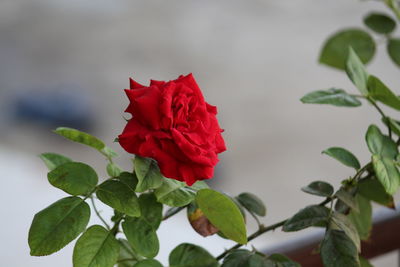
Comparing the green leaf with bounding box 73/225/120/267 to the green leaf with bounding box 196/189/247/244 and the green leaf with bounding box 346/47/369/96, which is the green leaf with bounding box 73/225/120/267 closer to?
the green leaf with bounding box 196/189/247/244

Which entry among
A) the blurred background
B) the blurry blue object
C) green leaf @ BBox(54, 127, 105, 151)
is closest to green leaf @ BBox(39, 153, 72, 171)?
green leaf @ BBox(54, 127, 105, 151)

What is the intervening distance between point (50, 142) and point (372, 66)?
1.65 metres

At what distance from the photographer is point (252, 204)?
0.52 meters

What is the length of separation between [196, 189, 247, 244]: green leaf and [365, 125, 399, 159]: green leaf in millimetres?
117

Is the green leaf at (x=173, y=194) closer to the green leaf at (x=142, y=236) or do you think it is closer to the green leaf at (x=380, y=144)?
the green leaf at (x=142, y=236)

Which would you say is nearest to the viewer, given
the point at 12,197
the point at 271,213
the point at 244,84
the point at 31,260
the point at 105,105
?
the point at 31,260

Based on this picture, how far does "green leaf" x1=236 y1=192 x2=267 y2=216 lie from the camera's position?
1.68 ft

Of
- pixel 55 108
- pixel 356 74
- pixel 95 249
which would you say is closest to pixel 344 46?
pixel 356 74

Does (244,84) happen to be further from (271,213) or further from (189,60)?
(271,213)

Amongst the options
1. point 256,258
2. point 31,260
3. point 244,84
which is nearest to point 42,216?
point 256,258

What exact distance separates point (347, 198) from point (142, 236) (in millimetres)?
151

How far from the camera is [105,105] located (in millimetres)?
3016

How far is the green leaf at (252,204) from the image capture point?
1.68 feet

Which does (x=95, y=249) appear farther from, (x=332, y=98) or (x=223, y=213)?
(x=332, y=98)
